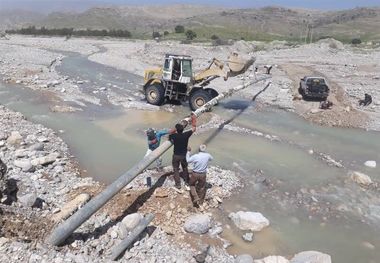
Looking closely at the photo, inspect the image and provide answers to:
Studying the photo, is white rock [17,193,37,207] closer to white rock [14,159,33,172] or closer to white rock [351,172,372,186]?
white rock [14,159,33,172]

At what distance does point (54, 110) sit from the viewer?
21.6 metres

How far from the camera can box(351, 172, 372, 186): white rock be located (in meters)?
14.0

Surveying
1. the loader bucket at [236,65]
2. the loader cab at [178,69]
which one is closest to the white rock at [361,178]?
the loader bucket at [236,65]

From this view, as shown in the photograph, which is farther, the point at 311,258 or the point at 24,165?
the point at 24,165

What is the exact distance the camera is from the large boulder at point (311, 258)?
9234 millimetres

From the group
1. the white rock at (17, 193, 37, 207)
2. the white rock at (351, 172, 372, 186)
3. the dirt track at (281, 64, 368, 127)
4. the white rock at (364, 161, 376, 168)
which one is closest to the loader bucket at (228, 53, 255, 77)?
the dirt track at (281, 64, 368, 127)

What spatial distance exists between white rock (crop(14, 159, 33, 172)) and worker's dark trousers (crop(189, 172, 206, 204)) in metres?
5.17

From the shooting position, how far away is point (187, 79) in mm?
21797

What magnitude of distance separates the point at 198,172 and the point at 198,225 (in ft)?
4.74

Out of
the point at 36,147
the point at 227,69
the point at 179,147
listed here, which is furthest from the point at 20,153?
the point at 227,69

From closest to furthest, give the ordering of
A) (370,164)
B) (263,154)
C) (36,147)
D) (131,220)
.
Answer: (131,220) → (36,147) → (370,164) → (263,154)

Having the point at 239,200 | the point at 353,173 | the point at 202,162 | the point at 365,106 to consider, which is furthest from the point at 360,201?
the point at 365,106

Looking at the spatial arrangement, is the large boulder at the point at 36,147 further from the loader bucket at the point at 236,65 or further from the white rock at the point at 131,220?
the loader bucket at the point at 236,65

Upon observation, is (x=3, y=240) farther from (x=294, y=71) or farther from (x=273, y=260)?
(x=294, y=71)
